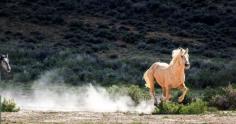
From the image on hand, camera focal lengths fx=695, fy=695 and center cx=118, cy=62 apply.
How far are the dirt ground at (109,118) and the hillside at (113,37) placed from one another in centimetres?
1501

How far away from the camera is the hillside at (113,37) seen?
38.1 meters

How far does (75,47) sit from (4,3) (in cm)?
1575

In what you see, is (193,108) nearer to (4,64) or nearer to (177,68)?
(177,68)

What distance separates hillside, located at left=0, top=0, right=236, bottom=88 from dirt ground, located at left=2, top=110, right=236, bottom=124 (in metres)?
15.0

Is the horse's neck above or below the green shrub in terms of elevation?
above

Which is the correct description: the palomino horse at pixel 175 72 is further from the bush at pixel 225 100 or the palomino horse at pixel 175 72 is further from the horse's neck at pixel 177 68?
the bush at pixel 225 100

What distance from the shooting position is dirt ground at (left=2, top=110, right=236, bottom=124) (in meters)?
16.6

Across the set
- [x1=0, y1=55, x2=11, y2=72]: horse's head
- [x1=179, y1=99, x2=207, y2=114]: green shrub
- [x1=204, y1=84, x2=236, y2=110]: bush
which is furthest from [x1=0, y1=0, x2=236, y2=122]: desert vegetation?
[x1=0, y1=55, x2=11, y2=72]: horse's head

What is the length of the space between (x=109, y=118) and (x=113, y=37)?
3979cm

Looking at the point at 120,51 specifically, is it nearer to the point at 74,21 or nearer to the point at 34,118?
the point at 74,21

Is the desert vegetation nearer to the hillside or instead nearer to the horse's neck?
the hillside

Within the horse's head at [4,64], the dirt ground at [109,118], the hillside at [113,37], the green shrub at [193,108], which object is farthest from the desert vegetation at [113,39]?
the horse's head at [4,64]

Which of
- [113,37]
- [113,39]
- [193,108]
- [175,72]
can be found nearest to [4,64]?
[175,72]

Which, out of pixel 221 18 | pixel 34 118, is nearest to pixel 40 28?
pixel 221 18
